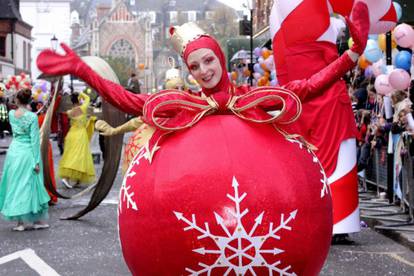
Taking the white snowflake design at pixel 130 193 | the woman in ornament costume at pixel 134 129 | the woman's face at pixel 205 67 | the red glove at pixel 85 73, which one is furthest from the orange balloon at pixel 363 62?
the white snowflake design at pixel 130 193

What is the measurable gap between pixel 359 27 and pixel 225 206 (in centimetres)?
118

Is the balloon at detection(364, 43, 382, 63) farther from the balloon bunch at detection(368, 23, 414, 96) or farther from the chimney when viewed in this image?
the chimney

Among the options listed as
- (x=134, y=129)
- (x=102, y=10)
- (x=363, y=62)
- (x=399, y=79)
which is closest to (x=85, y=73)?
(x=134, y=129)

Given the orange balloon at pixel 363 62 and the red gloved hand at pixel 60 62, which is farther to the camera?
the orange balloon at pixel 363 62

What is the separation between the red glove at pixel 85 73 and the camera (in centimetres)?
418

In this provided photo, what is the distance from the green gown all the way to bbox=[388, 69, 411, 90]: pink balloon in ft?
14.4

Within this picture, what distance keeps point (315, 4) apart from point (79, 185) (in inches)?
369

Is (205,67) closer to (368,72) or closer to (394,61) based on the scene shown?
(394,61)

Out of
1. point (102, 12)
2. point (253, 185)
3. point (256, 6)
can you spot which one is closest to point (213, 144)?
point (253, 185)

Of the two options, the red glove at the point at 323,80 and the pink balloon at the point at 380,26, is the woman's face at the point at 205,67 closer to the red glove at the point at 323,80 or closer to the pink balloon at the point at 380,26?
the red glove at the point at 323,80

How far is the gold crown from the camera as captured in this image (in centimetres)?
442

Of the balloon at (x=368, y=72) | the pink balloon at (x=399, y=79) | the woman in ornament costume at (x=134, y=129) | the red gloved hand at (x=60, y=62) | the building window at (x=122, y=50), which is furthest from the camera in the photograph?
the building window at (x=122, y=50)

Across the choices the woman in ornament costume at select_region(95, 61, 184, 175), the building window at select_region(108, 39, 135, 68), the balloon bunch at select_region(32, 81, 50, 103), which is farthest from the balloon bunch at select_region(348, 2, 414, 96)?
the building window at select_region(108, 39, 135, 68)

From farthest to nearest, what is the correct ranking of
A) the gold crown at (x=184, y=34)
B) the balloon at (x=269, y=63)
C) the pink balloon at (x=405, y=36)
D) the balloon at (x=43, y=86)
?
1. the balloon at (x=43, y=86)
2. the balloon at (x=269, y=63)
3. the pink balloon at (x=405, y=36)
4. the gold crown at (x=184, y=34)
